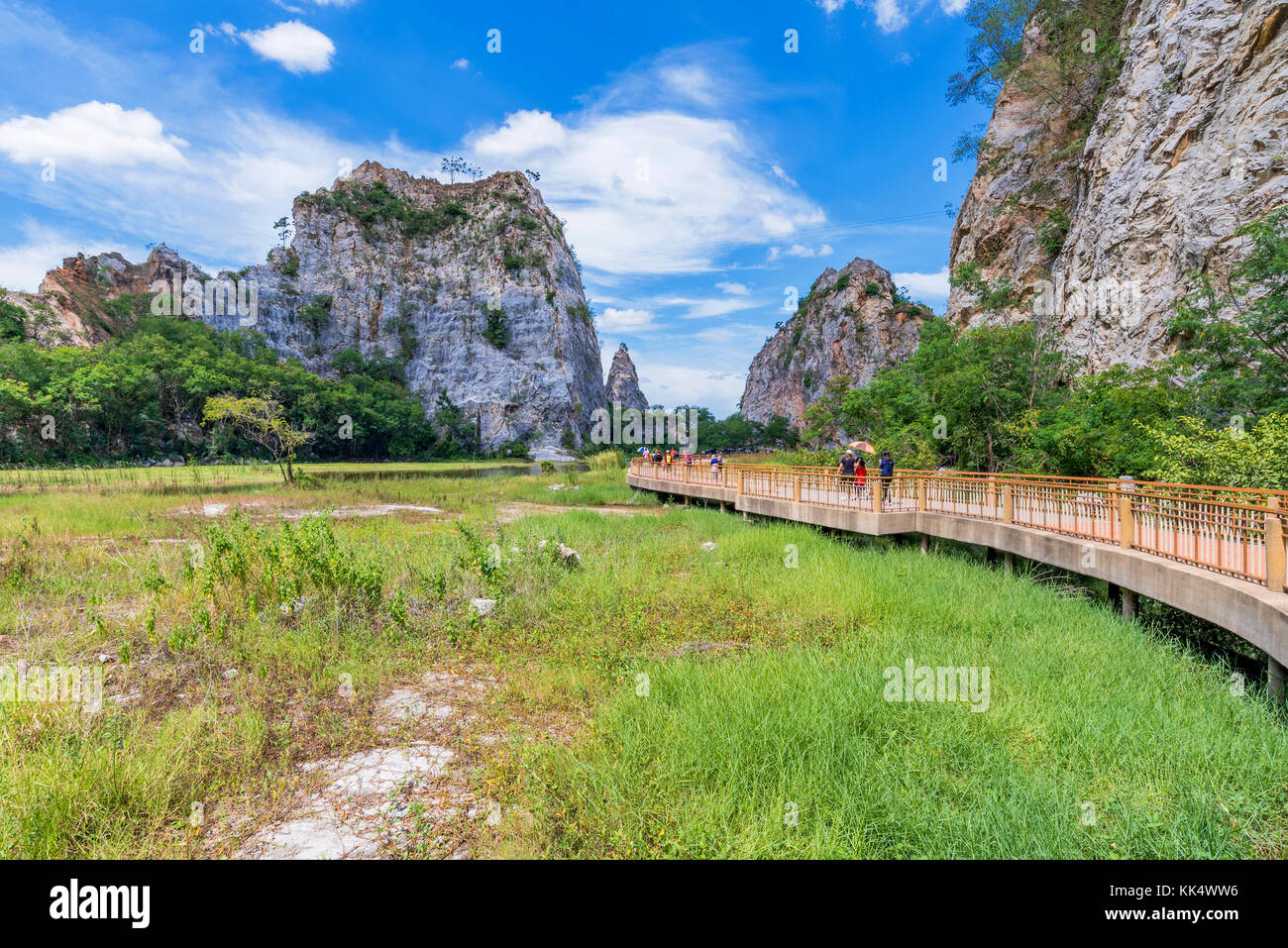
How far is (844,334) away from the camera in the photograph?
79062 mm

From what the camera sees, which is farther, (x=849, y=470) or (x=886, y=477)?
(x=849, y=470)

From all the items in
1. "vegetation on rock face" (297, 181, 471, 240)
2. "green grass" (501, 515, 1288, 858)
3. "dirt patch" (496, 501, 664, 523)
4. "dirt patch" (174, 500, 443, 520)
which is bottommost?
"green grass" (501, 515, 1288, 858)

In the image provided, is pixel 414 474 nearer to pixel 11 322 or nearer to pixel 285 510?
pixel 285 510

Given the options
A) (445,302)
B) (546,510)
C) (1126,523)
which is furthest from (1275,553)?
(445,302)

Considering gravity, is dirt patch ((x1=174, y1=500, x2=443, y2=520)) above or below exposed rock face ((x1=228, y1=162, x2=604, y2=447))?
below

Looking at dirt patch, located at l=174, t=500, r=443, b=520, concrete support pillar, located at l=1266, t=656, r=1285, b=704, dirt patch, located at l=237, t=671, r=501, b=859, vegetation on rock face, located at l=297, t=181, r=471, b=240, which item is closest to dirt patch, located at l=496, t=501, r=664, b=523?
dirt patch, located at l=174, t=500, r=443, b=520

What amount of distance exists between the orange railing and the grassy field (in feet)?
3.78

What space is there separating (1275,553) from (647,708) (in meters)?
5.73

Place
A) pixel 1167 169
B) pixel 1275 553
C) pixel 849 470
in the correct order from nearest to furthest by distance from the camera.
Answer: pixel 1275 553 < pixel 849 470 < pixel 1167 169

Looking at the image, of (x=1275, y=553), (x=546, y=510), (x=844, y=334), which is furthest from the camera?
(x=844, y=334)

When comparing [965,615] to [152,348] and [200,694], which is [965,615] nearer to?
[200,694]

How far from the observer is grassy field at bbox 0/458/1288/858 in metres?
3.15

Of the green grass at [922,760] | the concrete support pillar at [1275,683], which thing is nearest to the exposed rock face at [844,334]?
the concrete support pillar at [1275,683]

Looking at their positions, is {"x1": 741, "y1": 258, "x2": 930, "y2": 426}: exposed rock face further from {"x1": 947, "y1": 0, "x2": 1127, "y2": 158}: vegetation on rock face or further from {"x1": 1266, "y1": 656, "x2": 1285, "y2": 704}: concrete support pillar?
{"x1": 1266, "y1": 656, "x2": 1285, "y2": 704}: concrete support pillar
